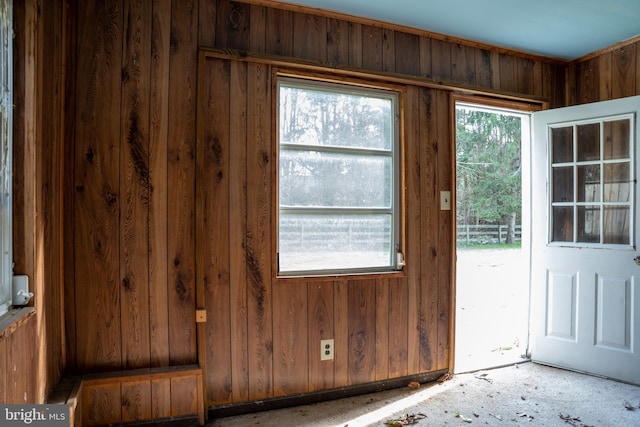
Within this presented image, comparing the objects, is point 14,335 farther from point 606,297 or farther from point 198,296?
point 606,297

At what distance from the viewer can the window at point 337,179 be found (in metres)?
2.35

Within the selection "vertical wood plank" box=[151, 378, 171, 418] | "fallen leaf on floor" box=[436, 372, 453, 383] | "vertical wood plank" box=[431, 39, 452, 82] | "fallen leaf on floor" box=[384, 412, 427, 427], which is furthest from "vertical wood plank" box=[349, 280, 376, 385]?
"vertical wood plank" box=[431, 39, 452, 82]

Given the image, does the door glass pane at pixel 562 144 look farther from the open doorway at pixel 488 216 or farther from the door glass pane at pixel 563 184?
the open doorway at pixel 488 216

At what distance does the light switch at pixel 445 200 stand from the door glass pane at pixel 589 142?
45.6 inches

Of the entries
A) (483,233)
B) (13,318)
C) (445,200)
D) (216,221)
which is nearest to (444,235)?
(445,200)

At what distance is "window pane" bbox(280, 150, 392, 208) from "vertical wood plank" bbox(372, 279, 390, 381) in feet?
1.91

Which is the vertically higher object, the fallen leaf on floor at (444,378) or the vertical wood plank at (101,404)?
the vertical wood plank at (101,404)

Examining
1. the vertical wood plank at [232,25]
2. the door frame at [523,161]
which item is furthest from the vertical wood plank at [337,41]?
the door frame at [523,161]

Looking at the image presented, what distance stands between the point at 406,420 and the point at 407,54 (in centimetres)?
236

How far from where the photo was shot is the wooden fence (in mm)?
8625

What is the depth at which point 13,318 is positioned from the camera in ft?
4.25

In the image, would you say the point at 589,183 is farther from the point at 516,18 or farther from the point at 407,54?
the point at 407,54

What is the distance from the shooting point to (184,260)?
2131 millimetres

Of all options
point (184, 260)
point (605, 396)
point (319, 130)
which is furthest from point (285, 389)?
point (605, 396)
